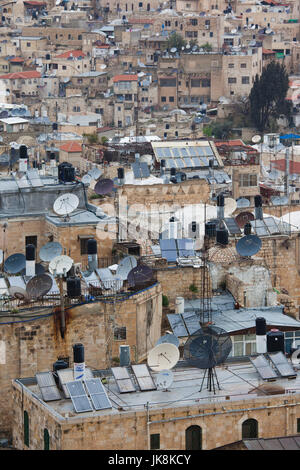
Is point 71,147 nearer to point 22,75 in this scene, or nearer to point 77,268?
point 77,268

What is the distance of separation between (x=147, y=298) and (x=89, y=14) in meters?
96.4

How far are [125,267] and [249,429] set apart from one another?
760cm

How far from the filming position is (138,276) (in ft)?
105

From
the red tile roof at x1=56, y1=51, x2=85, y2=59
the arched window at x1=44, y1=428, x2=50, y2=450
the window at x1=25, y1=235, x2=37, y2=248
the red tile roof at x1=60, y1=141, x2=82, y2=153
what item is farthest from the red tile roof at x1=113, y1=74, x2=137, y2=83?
the arched window at x1=44, y1=428, x2=50, y2=450

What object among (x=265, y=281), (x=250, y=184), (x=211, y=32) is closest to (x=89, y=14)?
(x=211, y=32)

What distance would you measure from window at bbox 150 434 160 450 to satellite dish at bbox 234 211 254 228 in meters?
15.4

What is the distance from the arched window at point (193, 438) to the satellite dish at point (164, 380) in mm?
1458

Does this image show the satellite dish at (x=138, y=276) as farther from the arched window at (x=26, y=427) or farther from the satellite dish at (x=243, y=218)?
the satellite dish at (x=243, y=218)

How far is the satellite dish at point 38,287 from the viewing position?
1200 inches

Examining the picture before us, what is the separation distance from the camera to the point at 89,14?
125938 millimetres

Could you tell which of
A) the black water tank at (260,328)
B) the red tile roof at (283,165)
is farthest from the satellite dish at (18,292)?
the red tile roof at (283,165)

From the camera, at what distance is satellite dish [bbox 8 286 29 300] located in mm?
30673

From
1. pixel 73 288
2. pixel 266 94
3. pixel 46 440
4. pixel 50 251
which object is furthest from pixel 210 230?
pixel 266 94
